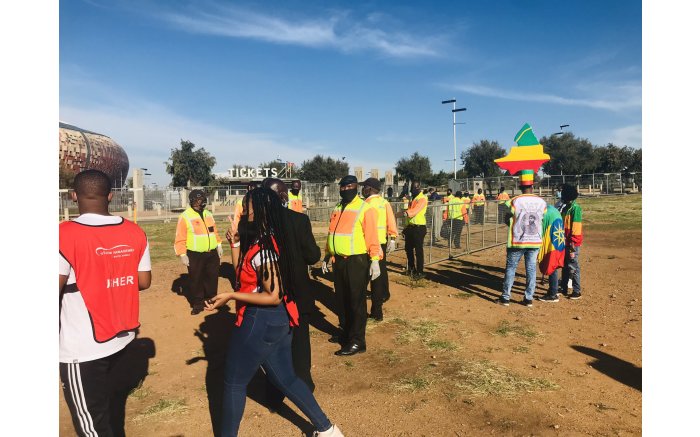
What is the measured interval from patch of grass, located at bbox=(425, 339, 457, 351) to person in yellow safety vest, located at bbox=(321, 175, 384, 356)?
0.88 meters

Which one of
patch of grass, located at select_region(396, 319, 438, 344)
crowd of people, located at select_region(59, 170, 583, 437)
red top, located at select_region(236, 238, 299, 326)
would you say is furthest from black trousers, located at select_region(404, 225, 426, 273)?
red top, located at select_region(236, 238, 299, 326)

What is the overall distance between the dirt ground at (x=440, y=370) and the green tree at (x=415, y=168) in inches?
1913

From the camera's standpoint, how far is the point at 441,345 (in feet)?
17.7

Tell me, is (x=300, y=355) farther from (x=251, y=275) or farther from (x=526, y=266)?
(x=526, y=266)

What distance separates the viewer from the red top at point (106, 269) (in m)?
2.41

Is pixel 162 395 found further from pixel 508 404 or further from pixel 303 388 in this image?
pixel 508 404

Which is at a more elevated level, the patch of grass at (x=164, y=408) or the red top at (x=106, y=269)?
the red top at (x=106, y=269)

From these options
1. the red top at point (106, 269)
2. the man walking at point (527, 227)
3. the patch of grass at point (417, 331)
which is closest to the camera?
the red top at point (106, 269)

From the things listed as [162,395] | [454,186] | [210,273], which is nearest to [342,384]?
[162,395]

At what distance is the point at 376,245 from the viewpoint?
5.10m

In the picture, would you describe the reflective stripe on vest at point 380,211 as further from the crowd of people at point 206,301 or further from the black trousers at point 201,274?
the black trousers at point 201,274

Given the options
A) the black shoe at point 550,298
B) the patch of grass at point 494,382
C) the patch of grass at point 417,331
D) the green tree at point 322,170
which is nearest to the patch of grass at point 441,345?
the patch of grass at point 417,331

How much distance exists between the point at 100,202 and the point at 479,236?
1415cm

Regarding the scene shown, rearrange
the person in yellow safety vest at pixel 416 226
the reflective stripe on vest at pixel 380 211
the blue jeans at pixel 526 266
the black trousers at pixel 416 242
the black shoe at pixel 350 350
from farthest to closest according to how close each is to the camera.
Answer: the black trousers at pixel 416 242
the person in yellow safety vest at pixel 416 226
the blue jeans at pixel 526 266
the reflective stripe on vest at pixel 380 211
the black shoe at pixel 350 350
